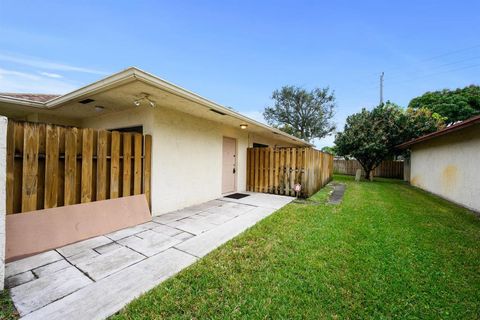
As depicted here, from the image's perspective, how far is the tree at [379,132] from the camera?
12.7 meters

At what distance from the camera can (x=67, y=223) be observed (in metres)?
3.27

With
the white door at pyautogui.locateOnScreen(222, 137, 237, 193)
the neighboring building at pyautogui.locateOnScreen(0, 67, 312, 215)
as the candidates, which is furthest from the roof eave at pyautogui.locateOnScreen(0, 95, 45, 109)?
the white door at pyautogui.locateOnScreen(222, 137, 237, 193)

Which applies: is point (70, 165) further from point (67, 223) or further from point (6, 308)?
point (6, 308)

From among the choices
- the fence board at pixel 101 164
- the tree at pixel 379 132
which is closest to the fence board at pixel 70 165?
the fence board at pixel 101 164

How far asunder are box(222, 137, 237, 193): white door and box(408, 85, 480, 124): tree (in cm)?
2624

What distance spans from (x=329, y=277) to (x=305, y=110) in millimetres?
24757

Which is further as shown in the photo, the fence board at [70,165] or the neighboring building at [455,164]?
the neighboring building at [455,164]

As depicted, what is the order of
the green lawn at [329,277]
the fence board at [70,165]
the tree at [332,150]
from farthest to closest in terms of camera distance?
1. the tree at [332,150]
2. the fence board at [70,165]
3. the green lawn at [329,277]

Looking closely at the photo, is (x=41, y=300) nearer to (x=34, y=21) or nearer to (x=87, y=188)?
(x=87, y=188)

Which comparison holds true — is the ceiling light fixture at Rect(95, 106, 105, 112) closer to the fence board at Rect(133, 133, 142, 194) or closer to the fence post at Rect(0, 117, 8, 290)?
the fence board at Rect(133, 133, 142, 194)

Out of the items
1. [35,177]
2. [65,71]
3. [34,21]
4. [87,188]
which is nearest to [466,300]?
[87,188]

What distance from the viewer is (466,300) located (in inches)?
80.8

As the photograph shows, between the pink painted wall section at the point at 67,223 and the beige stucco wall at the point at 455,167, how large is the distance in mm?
9288

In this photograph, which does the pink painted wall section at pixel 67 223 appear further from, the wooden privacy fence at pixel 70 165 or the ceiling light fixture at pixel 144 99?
the ceiling light fixture at pixel 144 99
